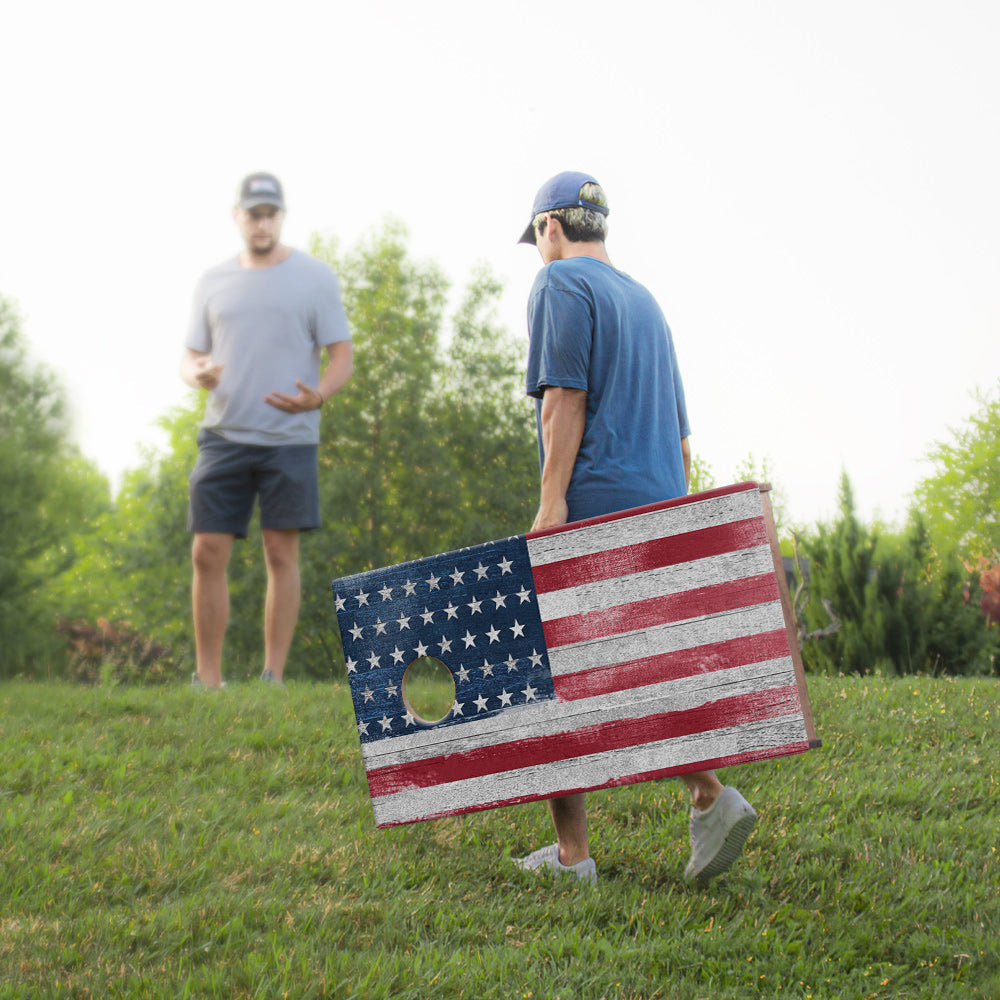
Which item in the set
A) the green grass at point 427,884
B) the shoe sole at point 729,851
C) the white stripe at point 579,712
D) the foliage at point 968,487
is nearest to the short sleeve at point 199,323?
the green grass at point 427,884

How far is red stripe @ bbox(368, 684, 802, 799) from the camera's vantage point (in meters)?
2.65

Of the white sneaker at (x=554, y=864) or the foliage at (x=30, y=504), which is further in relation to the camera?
the foliage at (x=30, y=504)

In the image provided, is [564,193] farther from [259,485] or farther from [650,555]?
[259,485]

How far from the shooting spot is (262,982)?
2289 millimetres

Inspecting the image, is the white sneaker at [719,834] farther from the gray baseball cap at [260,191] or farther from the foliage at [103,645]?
the foliage at [103,645]

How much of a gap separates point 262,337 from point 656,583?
358cm

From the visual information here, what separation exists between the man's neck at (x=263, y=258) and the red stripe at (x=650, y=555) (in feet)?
12.0

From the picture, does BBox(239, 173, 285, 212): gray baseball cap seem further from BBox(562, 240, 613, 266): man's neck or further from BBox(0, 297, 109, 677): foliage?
BBox(0, 297, 109, 677): foliage

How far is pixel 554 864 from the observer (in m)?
3.10

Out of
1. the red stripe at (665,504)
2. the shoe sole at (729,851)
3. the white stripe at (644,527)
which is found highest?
the red stripe at (665,504)

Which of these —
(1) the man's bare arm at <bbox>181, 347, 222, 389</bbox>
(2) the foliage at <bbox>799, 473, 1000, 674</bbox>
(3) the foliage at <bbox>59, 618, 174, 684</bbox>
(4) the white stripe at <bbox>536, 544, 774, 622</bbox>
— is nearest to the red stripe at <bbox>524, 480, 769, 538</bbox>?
(4) the white stripe at <bbox>536, 544, 774, 622</bbox>

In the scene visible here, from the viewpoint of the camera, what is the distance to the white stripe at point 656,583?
2668mm

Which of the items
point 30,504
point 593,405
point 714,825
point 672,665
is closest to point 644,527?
point 672,665

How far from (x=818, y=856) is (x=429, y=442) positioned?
37.6 ft
